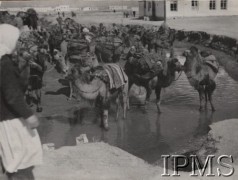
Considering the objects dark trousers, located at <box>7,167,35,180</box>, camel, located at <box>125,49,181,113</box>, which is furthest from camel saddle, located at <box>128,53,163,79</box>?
dark trousers, located at <box>7,167,35,180</box>

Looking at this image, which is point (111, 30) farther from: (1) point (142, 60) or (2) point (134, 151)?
(2) point (134, 151)

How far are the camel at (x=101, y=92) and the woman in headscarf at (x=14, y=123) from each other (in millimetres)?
676

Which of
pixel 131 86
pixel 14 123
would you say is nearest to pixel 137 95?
pixel 131 86

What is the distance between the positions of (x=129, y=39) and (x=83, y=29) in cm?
37

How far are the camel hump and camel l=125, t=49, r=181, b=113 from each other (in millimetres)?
224

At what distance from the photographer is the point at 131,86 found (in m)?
3.22

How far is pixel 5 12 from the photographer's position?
3016 millimetres

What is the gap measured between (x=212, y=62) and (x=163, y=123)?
619 millimetres

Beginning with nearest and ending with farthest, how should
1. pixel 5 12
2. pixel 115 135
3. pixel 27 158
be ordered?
pixel 27 158 → pixel 5 12 → pixel 115 135

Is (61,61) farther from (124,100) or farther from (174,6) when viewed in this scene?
(174,6)

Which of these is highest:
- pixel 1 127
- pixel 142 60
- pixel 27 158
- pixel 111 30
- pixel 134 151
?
pixel 111 30

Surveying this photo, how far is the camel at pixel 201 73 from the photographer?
3.22 metres

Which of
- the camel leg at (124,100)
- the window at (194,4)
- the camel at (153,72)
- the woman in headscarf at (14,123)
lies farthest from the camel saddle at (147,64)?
the woman in headscarf at (14,123)

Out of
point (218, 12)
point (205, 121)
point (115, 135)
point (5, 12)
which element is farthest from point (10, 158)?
point (218, 12)
